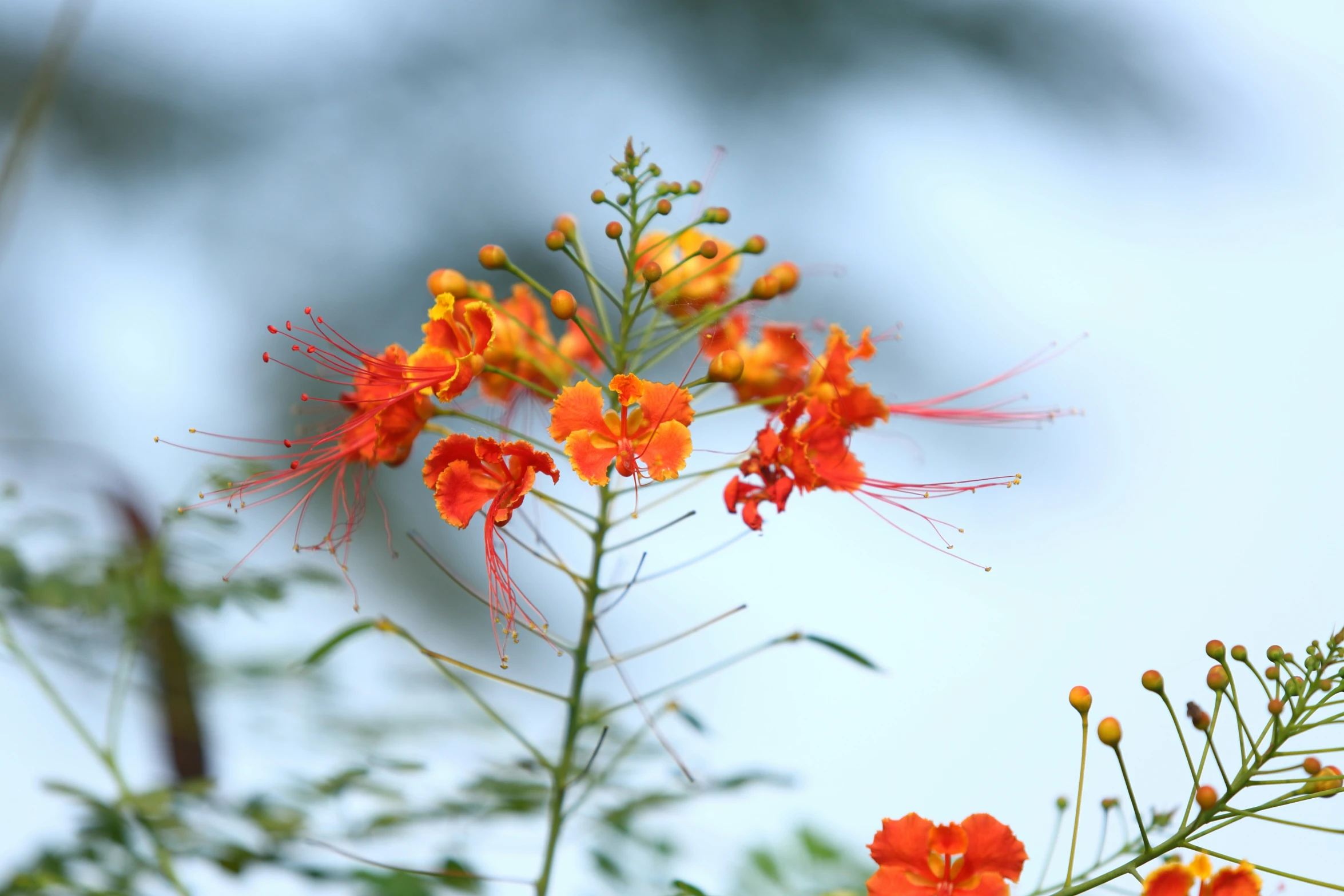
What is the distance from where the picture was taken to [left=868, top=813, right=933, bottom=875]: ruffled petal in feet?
2.27

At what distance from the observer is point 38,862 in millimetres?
1044

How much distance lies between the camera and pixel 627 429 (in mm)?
840

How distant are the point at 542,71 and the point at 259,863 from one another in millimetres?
2972

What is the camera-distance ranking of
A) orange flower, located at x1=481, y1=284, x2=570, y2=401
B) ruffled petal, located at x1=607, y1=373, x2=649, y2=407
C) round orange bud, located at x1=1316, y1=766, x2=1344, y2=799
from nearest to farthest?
round orange bud, located at x1=1316, y1=766, x2=1344, y2=799
ruffled petal, located at x1=607, y1=373, x2=649, y2=407
orange flower, located at x1=481, y1=284, x2=570, y2=401

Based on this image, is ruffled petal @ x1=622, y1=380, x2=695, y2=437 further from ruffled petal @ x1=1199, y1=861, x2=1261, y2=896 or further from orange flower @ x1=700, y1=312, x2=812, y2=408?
ruffled petal @ x1=1199, y1=861, x2=1261, y2=896

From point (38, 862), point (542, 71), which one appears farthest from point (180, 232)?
point (38, 862)

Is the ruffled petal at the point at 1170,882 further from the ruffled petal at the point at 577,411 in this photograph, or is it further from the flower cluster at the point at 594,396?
the ruffled petal at the point at 577,411

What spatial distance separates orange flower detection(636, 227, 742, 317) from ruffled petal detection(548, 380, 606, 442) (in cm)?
22

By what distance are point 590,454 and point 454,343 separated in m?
0.17

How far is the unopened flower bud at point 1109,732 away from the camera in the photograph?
26.6 inches

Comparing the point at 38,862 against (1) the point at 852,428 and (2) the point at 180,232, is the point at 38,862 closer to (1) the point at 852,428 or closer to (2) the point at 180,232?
(1) the point at 852,428

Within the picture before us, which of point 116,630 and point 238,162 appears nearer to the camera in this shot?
point 116,630

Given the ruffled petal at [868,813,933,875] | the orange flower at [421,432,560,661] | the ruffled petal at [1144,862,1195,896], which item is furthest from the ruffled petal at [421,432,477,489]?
the ruffled petal at [1144,862,1195,896]

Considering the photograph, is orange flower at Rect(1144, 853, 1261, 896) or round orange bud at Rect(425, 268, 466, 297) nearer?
orange flower at Rect(1144, 853, 1261, 896)
